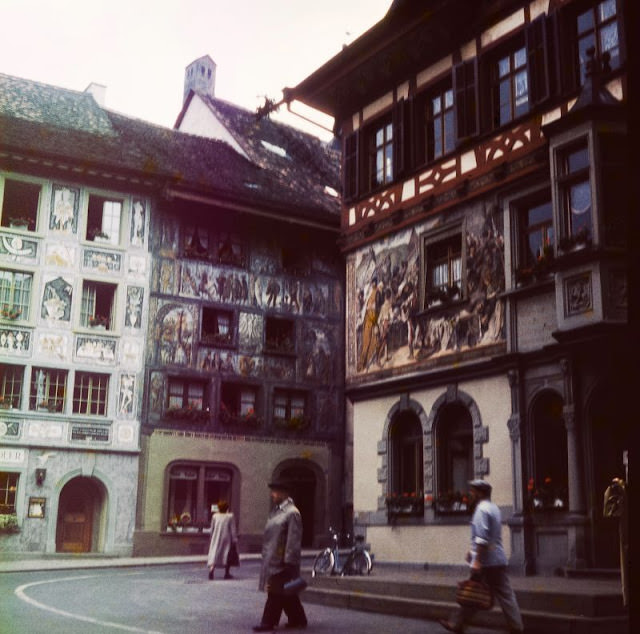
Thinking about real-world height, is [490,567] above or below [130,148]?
Answer: below

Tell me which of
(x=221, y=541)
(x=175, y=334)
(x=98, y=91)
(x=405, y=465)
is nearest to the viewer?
(x=221, y=541)

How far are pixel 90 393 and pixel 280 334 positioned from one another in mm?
7456

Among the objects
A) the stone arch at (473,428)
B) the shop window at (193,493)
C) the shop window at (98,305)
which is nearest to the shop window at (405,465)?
the stone arch at (473,428)

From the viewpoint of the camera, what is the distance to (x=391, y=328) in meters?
20.8

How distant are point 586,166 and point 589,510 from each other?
218 inches

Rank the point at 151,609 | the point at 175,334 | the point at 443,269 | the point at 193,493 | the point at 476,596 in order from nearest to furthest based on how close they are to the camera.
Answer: the point at 476,596 → the point at 151,609 → the point at 443,269 → the point at 193,493 → the point at 175,334

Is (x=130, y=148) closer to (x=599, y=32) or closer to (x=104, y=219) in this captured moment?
(x=104, y=219)

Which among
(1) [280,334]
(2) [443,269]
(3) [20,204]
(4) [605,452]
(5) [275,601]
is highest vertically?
(3) [20,204]

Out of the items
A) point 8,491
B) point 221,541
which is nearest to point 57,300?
point 8,491

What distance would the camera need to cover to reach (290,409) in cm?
3434

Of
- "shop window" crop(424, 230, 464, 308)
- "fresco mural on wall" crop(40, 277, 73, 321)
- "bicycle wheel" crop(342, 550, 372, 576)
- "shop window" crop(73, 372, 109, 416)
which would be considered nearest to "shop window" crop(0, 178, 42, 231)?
"fresco mural on wall" crop(40, 277, 73, 321)

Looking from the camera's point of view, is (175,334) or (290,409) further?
(290,409)

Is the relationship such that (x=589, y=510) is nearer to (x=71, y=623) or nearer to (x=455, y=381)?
(x=455, y=381)

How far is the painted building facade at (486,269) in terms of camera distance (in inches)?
603
